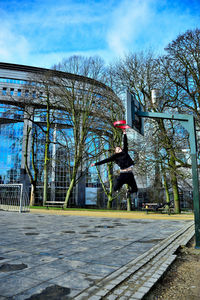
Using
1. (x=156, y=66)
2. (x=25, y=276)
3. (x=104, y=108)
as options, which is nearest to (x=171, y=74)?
(x=156, y=66)

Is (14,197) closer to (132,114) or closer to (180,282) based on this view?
(132,114)

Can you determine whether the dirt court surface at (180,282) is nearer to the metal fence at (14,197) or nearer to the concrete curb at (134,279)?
the concrete curb at (134,279)

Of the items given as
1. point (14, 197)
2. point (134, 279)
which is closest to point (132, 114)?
point (134, 279)

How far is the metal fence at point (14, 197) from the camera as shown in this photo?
18.3m

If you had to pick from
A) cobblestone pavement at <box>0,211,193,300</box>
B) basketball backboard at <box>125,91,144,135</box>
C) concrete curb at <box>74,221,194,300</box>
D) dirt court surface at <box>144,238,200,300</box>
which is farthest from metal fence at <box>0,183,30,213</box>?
dirt court surface at <box>144,238,200,300</box>

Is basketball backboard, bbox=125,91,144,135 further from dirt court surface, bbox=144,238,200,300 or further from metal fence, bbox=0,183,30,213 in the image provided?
metal fence, bbox=0,183,30,213

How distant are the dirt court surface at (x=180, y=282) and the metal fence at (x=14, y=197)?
14.9 metres

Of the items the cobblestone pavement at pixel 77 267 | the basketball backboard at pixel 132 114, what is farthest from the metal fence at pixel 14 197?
the basketball backboard at pixel 132 114

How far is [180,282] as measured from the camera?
389cm

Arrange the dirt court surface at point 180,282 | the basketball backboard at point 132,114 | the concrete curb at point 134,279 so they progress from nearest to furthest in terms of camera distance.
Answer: the concrete curb at point 134,279, the dirt court surface at point 180,282, the basketball backboard at point 132,114

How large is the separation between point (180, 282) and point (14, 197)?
56.2ft

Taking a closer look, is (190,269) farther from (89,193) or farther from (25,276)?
(89,193)

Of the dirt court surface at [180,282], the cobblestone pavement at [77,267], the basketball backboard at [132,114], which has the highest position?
the basketball backboard at [132,114]

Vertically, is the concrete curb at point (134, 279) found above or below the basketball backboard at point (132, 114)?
below
